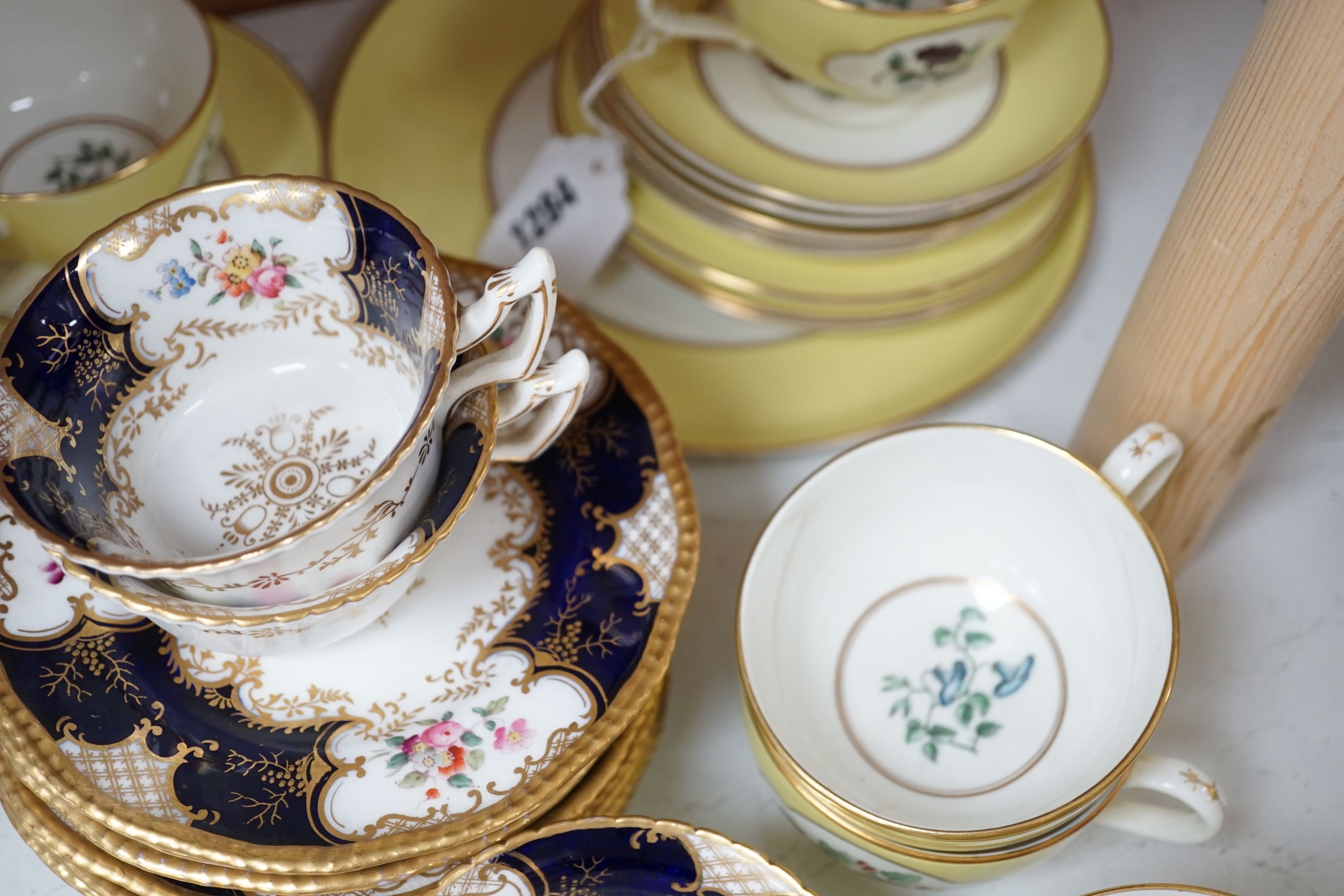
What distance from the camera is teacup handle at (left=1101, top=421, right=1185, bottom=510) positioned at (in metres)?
0.62

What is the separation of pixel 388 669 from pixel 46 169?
0.45 metres

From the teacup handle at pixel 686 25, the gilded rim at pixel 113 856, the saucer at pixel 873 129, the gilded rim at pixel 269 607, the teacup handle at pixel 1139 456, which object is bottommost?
the gilded rim at pixel 113 856

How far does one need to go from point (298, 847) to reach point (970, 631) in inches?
14.6

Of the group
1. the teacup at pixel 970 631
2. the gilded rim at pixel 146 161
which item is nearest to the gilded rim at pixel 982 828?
the teacup at pixel 970 631

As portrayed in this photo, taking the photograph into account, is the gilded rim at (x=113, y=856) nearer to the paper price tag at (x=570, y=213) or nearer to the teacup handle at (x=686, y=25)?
the paper price tag at (x=570, y=213)

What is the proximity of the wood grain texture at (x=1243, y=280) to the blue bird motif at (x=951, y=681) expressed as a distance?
0.14m

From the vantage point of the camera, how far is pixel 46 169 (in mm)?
794

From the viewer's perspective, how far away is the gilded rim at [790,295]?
29.6 inches

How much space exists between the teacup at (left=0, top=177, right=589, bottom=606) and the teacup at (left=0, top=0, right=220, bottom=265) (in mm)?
229

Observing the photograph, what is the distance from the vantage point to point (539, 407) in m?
0.60

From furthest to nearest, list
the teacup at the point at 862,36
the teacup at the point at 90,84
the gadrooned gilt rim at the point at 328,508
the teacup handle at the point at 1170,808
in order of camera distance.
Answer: the teacup at the point at 90,84
the teacup at the point at 862,36
the teacup handle at the point at 1170,808
the gadrooned gilt rim at the point at 328,508

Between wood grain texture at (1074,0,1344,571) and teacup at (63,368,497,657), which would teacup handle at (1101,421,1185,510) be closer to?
wood grain texture at (1074,0,1344,571)

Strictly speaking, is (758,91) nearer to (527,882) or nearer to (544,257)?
(544,257)

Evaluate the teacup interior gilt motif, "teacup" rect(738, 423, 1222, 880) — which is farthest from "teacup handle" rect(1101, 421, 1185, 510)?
the teacup interior gilt motif
